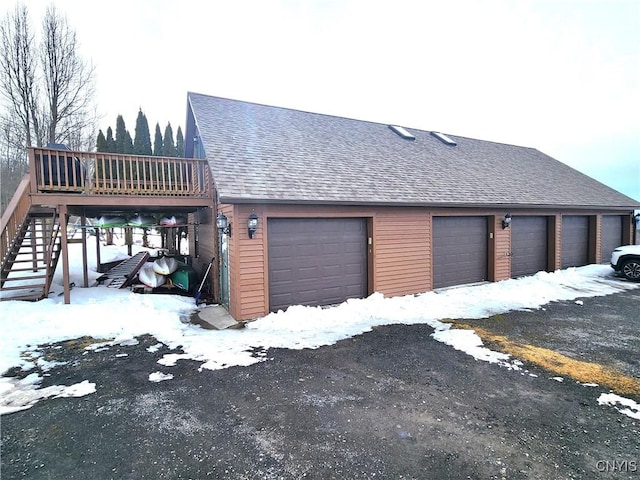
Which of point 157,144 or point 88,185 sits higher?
point 157,144

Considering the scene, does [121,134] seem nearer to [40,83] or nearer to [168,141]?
[168,141]

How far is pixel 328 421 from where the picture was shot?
3.23 m

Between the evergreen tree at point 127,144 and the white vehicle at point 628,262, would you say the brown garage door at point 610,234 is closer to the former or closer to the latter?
the white vehicle at point 628,262

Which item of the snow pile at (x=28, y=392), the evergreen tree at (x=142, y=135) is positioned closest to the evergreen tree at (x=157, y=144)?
the evergreen tree at (x=142, y=135)

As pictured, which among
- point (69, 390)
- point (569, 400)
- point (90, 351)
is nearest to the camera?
point (569, 400)

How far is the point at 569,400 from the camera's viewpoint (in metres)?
3.58

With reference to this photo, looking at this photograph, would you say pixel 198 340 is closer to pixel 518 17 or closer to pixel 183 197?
pixel 183 197

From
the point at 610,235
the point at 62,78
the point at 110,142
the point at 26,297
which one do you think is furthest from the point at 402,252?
the point at 110,142

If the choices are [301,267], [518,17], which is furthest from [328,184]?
[518,17]

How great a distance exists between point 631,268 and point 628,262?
0.20 metres

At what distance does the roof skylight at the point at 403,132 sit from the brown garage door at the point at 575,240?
6431mm

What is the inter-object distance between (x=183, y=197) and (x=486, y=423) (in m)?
7.47

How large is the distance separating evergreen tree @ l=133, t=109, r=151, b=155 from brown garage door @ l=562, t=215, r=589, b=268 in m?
25.6

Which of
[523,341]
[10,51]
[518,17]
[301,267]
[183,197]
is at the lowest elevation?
[523,341]
